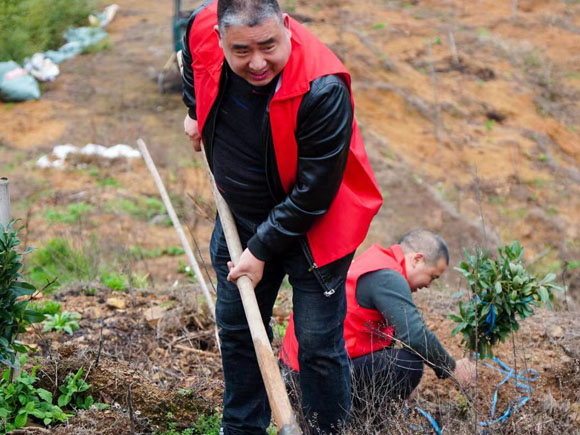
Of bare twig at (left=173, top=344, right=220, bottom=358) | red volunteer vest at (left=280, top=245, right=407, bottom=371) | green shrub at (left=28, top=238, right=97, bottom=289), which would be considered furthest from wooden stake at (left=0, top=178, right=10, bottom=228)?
green shrub at (left=28, top=238, right=97, bottom=289)

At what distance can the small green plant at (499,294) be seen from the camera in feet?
10.5

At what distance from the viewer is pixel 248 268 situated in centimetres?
248

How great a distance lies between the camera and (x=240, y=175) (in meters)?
2.51

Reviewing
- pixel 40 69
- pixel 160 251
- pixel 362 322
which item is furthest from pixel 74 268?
pixel 40 69

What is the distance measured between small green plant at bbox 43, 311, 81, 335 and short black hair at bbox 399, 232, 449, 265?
6.63ft

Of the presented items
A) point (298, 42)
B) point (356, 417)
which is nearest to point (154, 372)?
point (356, 417)

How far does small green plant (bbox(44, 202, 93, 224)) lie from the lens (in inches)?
305

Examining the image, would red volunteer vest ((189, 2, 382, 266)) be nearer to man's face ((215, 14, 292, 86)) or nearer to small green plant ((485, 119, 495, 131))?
man's face ((215, 14, 292, 86))

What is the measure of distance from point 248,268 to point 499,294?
4.69 ft

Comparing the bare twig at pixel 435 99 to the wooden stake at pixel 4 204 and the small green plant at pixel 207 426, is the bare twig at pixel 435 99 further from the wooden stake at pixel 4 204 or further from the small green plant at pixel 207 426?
the wooden stake at pixel 4 204

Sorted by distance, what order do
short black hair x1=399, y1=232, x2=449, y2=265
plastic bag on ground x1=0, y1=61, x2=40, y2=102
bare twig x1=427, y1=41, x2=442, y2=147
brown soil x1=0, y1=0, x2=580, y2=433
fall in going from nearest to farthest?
1. short black hair x1=399, y1=232, x2=449, y2=265
2. brown soil x1=0, y1=0, x2=580, y2=433
3. plastic bag on ground x1=0, y1=61, x2=40, y2=102
4. bare twig x1=427, y1=41, x2=442, y2=147

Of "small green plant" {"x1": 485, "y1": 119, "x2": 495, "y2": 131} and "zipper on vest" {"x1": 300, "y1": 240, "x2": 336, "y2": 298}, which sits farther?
"small green plant" {"x1": 485, "y1": 119, "x2": 495, "y2": 131}

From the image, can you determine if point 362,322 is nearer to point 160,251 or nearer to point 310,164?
point 310,164

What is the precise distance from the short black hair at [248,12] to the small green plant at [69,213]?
19.6 ft
